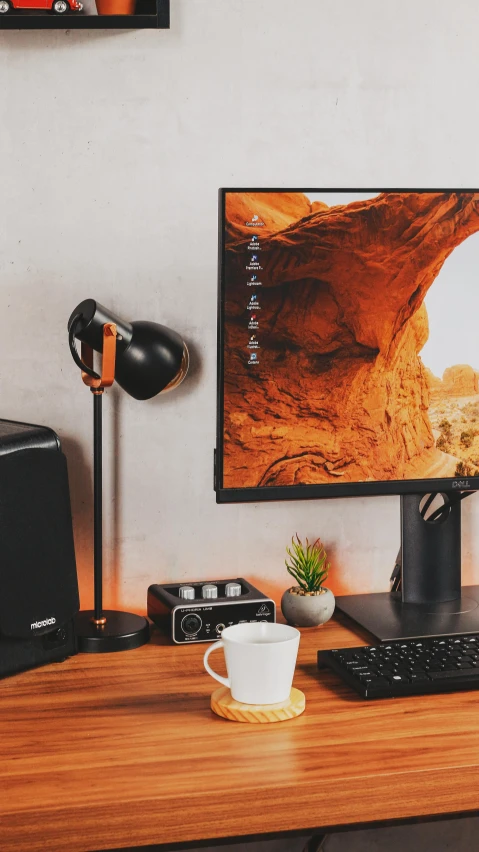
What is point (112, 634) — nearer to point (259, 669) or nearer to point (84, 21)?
point (259, 669)

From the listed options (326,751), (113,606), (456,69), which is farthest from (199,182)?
(326,751)

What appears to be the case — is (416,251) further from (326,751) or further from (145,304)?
(326,751)

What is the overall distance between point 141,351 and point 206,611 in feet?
1.28

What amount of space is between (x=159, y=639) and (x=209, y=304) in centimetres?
54

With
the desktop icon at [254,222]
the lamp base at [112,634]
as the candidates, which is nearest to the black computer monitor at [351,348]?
the desktop icon at [254,222]

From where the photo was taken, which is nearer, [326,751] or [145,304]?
[326,751]

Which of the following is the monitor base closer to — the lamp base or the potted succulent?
the potted succulent

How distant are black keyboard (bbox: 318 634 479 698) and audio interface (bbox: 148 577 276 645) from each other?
0.15 m

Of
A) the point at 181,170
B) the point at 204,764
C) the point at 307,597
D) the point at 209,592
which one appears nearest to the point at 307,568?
the point at 307,597

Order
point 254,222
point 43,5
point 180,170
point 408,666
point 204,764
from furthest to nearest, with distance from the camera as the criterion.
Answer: point 180,170, point 43,5, point 254,222, point 408,666, point 204,764

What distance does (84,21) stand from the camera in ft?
4.39

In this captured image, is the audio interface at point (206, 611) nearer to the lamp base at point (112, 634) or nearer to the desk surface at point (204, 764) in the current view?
the lamp base at point (112, 634)

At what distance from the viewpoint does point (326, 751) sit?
0.93 metres

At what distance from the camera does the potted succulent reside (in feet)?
4.40
